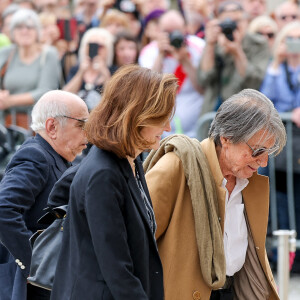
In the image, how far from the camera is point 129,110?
2.79 m

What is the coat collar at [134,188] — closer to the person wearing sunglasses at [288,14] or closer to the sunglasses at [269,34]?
the sunglasses at [269,34]

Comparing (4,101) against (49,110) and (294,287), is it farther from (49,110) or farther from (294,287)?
(49,110)

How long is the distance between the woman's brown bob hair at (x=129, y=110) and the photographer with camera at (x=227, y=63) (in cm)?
404

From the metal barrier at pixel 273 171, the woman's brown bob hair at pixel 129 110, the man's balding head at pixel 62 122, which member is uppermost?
the woman's brown bob hair at pixel 129 110

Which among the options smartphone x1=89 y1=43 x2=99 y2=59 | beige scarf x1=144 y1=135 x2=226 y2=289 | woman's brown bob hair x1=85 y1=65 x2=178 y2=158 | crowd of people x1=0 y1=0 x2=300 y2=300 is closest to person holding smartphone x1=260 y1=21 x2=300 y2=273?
smartphone x1=89 y1=43 x2=99 y2=59

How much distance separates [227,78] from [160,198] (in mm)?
3730

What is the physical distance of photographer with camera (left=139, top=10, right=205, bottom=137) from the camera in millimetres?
7000

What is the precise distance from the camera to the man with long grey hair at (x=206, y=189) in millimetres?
3354

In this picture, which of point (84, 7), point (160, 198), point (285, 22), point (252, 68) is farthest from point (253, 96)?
point (84, 7)

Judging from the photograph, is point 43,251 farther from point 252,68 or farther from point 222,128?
point 252,68

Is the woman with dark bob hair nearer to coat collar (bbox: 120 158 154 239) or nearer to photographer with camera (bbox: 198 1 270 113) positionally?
coat collar (bbox: 120 158 154 239)

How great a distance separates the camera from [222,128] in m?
3.48

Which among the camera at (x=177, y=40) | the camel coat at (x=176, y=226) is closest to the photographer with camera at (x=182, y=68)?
the camera at (x=177, y=40)

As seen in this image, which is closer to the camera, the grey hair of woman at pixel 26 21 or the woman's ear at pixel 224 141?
the woman's ear at pixel 224 141
